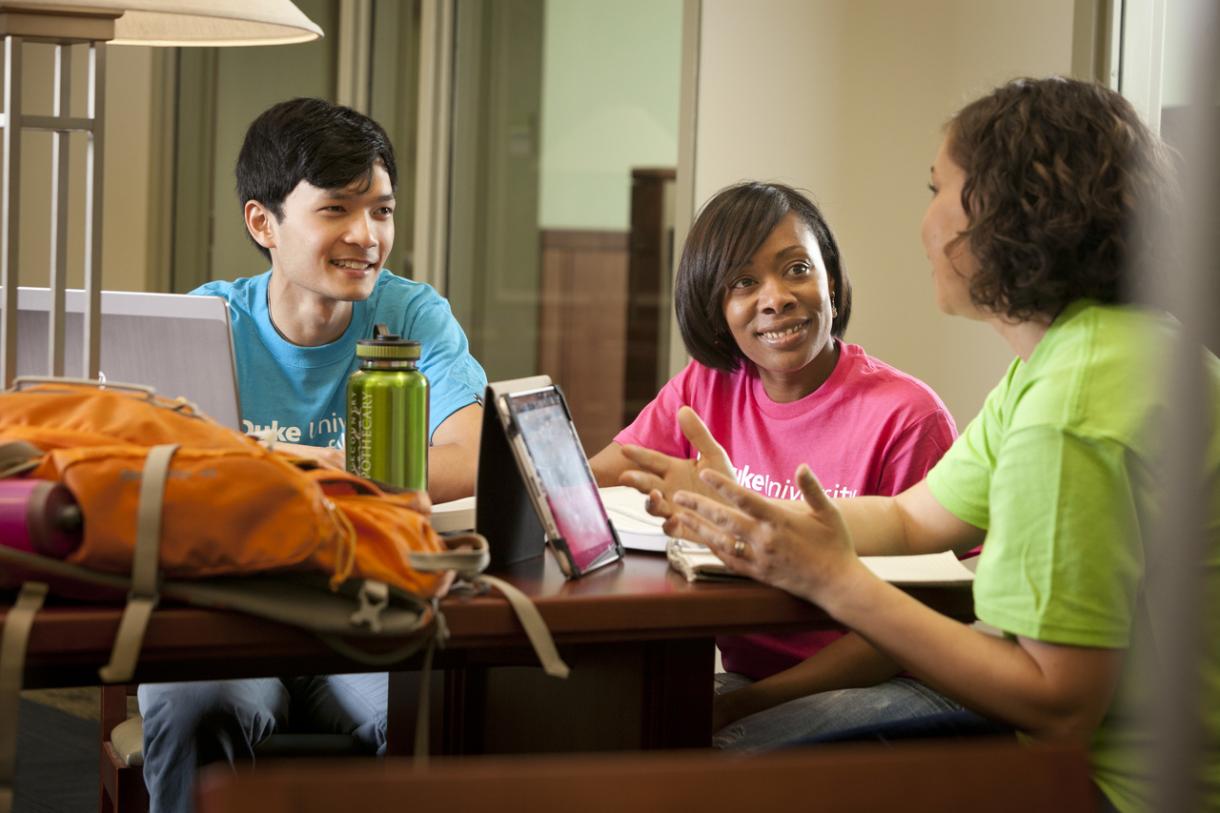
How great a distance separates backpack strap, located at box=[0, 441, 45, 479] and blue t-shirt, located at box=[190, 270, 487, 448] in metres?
0.92

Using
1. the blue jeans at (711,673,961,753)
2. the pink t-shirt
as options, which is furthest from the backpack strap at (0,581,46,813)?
the pink t-shirt

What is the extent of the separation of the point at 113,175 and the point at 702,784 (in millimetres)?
4329

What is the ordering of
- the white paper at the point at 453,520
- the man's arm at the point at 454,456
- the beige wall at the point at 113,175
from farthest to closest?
the beige wall at the point at 113,175
the man's arm at the point at 454,456
the white paper at the point at 453,520

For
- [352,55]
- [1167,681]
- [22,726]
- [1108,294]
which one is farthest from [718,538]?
[352,55]

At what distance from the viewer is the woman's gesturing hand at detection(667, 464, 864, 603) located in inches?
51.1

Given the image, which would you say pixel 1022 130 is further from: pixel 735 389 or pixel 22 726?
pixel 22 726

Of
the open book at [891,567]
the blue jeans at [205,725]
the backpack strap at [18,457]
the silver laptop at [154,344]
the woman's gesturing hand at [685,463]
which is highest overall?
the silver laptop at [154,344]

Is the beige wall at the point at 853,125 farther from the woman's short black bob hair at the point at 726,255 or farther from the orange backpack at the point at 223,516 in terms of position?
the orange backpack at the point at 223,516

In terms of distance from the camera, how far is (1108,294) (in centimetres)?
132

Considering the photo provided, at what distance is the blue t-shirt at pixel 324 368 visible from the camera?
211 cm

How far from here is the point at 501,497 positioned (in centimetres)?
138

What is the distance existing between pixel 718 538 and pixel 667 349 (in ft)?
7.96

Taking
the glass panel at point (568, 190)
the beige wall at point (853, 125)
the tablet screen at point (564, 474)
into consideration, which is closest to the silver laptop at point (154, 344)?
the tablet screen at point (564, 474)

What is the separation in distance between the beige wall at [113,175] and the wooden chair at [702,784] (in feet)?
13.6
